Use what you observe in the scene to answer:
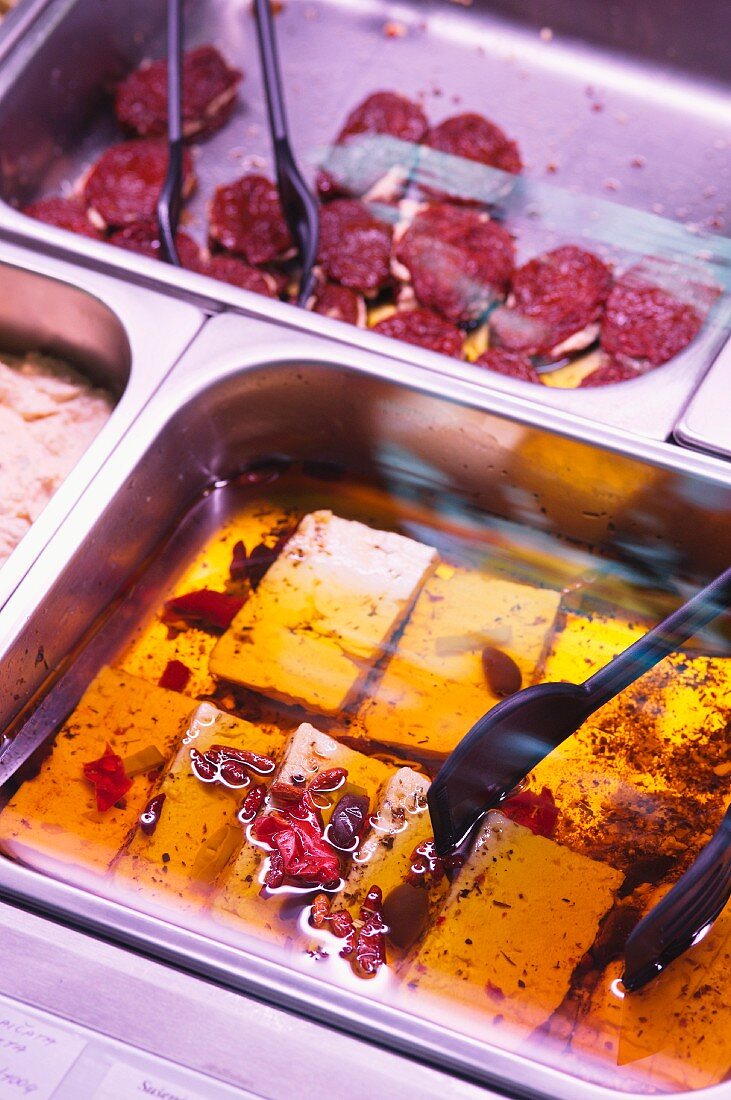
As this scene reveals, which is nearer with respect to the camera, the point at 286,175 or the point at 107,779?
the point at 107,779

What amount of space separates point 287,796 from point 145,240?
124cm

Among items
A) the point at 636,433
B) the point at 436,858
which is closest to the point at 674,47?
the point at 636,433

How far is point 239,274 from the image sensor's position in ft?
6.09

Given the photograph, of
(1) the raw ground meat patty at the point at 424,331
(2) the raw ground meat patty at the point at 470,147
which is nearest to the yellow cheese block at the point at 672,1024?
(1) the raw ground meat patty at the point at 424,331

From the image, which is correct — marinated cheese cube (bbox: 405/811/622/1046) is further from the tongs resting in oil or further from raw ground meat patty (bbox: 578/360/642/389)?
raw ground meat patty (bbox: 578/360/642/389)

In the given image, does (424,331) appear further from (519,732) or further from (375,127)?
(519,732)

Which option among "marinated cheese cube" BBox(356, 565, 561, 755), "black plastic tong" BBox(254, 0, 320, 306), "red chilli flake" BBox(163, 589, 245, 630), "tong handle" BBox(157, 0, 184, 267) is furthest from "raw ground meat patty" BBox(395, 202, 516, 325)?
"red chilli flake" BBox(163, 589, 245, 630)

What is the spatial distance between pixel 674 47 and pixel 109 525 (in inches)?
71.1

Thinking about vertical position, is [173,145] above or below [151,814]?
above

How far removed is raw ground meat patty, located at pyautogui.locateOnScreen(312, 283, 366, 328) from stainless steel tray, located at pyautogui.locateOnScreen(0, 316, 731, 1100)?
23cm

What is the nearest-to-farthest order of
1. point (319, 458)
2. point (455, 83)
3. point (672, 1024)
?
point (672, 1024) < point (319, 458) < point (455, 83)

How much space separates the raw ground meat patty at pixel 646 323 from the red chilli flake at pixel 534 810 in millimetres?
856

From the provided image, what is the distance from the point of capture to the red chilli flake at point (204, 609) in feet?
5.21

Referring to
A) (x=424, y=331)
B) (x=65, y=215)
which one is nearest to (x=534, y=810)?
(x=424, y=331)
